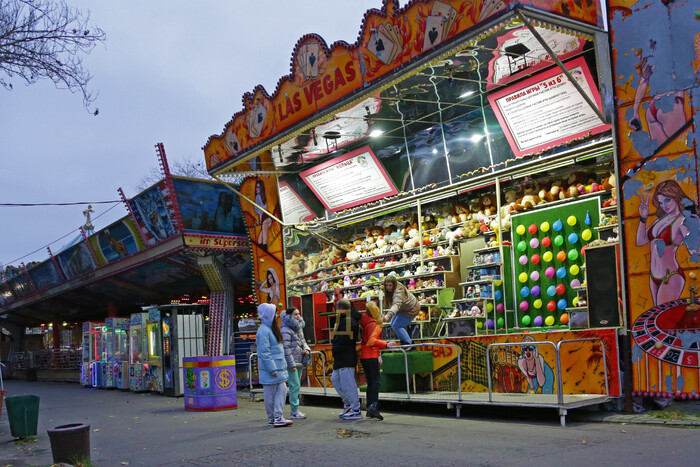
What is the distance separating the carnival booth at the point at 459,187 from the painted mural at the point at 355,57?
4 centimetres

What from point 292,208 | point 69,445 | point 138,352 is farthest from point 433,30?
point 138,352

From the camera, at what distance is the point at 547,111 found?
13633 mm

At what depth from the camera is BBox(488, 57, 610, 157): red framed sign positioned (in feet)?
42.0

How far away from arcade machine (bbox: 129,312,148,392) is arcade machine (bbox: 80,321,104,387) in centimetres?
379

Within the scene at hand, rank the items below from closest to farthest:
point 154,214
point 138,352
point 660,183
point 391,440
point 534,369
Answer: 1. point 391,440
2. point 660,183
3. point 534,369
4. point 138,352
5. point 154,214

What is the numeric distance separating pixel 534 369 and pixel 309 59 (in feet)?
24.4

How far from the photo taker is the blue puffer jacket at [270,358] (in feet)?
36.4

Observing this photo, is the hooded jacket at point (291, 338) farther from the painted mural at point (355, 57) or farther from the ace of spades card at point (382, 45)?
the ace of spades card at point (382, 45)

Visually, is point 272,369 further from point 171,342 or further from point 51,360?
point 51,360

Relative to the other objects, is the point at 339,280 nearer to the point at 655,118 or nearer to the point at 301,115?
the point at 301,115

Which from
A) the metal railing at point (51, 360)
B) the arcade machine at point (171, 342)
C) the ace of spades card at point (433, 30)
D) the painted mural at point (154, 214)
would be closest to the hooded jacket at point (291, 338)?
the ace of spades card at point (433, 30)

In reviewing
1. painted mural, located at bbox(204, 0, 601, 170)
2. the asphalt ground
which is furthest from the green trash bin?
painted mural, located at bbox(204, 0, 601, 170)

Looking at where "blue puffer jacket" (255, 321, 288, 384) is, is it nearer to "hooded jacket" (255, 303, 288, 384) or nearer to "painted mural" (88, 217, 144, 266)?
"hooded jacket" (255, 303, 288, 384)

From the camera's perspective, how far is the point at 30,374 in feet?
117
